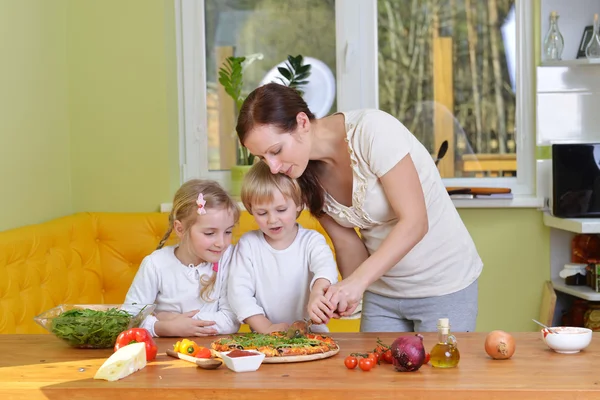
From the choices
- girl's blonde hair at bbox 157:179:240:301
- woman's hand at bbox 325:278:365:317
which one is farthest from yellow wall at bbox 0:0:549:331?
woman's hand at bbox 325:278:365:317

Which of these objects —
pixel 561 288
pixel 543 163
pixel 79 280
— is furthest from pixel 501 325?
pixel 79 280

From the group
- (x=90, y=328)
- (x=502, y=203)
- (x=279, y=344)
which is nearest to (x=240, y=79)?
(x=502, y=203)

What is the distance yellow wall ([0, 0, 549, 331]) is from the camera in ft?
13.4

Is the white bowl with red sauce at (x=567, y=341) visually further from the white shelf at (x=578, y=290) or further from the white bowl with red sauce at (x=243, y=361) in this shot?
the white shelf at (x=578, y=290)

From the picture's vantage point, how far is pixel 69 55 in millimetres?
4180

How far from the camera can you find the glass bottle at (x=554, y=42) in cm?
389

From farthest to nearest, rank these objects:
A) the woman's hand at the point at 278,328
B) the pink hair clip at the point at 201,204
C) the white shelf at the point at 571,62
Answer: the white shelf at the point at 571,62
the pink hair clip at the point at 201,204
the woman's hand at the point at 278,328

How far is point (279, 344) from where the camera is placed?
6.12ft

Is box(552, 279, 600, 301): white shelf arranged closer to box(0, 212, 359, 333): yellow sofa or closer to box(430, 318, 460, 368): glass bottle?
box(0, 212, 359, 333): yellow sofa

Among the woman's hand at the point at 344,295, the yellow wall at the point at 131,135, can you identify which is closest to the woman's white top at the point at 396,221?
the woman's hand at the point at 344,295

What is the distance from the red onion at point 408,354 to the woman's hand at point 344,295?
27 cm

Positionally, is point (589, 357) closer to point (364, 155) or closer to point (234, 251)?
point (364, 155)

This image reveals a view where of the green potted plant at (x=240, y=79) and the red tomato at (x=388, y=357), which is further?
the green potted plant at (x=240, y=79)

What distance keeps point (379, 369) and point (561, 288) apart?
2414mm
